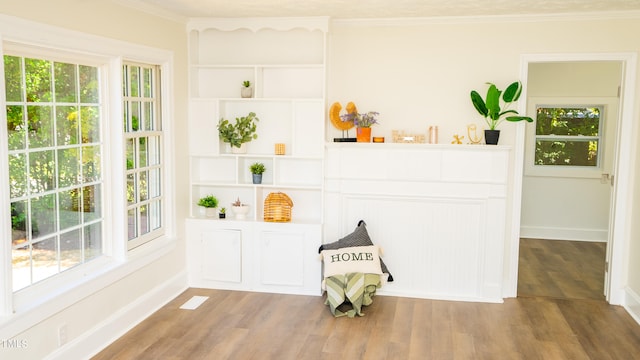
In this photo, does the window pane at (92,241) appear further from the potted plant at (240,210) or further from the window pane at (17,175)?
the potted plant at (240,210)

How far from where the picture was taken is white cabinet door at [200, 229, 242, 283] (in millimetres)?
5305

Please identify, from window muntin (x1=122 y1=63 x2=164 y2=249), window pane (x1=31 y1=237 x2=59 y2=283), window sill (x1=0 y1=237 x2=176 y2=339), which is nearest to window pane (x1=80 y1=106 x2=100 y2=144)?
window muntin (x1=122 y1=63 x2=164 y2=249)

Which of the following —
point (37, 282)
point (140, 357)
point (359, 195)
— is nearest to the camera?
point (37, 282)

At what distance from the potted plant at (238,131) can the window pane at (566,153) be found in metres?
4.33

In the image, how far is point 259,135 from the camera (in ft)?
18.1

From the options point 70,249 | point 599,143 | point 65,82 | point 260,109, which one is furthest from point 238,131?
point 599,143

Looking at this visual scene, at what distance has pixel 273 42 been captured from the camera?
543cm

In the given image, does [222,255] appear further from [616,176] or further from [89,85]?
[616,176]

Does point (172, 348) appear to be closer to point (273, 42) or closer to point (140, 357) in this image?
point (140, 357)

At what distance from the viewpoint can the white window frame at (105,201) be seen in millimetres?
3137

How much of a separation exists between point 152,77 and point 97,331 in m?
2.11

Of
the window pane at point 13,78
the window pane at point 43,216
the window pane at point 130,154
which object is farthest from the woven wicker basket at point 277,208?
the window pane at point 13,78

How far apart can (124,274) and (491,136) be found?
320 centimetres

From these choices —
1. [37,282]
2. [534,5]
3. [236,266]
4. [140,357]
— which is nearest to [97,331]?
[140,357]
